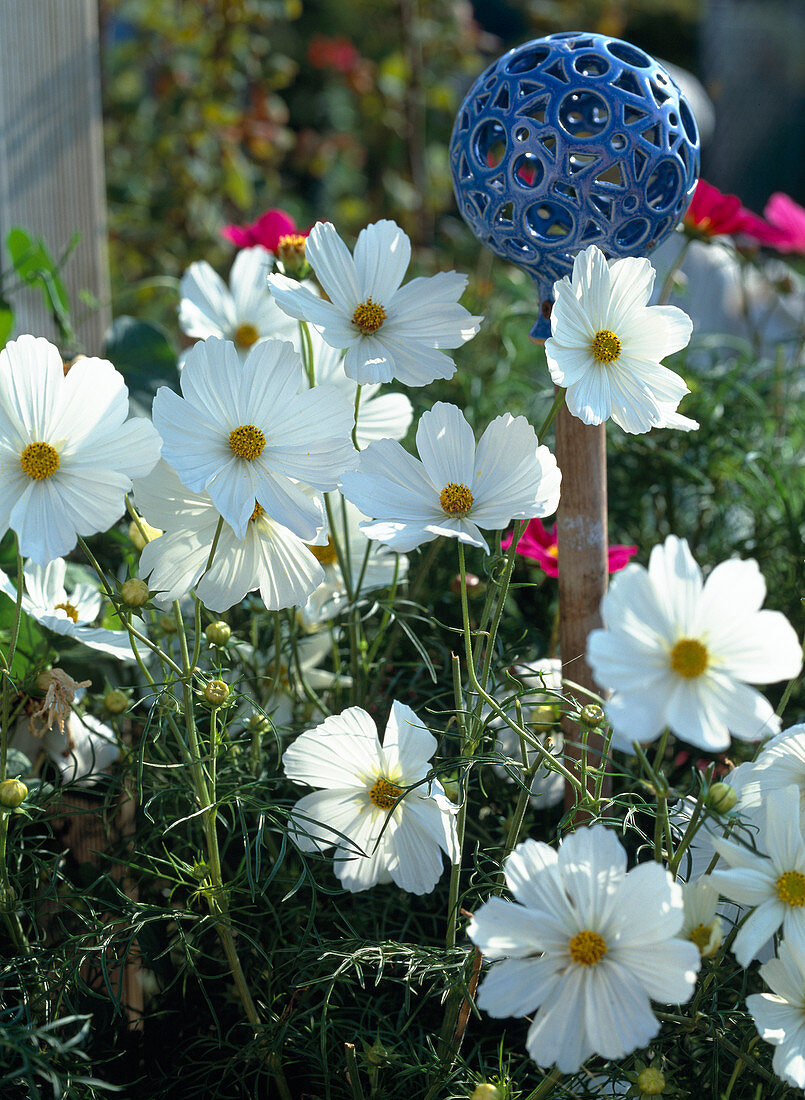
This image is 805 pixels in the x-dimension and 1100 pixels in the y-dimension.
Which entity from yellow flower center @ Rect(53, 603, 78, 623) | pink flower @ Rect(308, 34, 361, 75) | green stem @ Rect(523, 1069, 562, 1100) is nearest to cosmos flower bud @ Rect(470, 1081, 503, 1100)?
green stem @ Rect(523, 1069, 562, 1100)

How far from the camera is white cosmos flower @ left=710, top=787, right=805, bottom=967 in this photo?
387 millimetres

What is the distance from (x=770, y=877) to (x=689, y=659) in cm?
11

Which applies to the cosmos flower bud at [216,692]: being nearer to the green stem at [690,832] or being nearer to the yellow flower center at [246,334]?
the green stem at [690,832]

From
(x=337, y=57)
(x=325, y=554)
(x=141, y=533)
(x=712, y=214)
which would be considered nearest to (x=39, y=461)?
(x=141, y=533)

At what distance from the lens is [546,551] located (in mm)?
638

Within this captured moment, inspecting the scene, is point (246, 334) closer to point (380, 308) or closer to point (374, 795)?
point (380, 308)

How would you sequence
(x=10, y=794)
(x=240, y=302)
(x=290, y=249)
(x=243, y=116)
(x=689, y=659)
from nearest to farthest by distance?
(x=689, y=659), (x=10, y=794), (x=290, y=249), (x=240, y=302), (x=243, y=116)

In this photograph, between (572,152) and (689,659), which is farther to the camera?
(572,152)

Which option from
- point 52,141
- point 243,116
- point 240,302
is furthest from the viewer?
point 243,116

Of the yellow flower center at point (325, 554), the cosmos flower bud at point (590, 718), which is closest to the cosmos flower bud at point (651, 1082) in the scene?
the cosmos flower bud at point (590, 718)

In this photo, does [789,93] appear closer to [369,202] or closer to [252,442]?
[369,202]

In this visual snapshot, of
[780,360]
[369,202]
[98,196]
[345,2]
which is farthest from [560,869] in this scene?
[345,2]

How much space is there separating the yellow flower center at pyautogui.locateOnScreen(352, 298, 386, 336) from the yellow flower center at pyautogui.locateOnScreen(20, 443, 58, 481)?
160mm

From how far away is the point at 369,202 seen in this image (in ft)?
8.82
